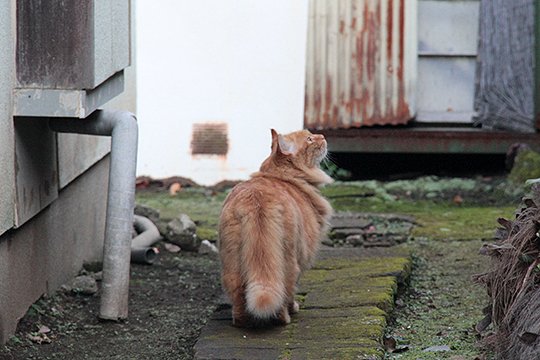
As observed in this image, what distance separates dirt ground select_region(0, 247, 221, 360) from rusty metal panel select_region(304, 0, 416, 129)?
3.38 meters

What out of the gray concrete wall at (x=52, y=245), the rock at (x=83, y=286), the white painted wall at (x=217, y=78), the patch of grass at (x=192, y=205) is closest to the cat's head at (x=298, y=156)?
the gray concrete wall at (x=52, y=245)

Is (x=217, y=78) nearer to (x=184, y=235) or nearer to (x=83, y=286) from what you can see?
(x=184, y=235)

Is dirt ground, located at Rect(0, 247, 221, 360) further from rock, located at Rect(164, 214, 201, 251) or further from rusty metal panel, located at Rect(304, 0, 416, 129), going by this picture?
rusty metal panel, located at Rect(304, 0, 416, 129)

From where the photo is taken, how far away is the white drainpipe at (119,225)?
19.3 feet

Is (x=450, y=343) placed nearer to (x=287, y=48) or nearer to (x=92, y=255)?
(x=92, y=255)

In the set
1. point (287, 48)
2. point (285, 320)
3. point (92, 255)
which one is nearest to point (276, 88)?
point (287, 48)

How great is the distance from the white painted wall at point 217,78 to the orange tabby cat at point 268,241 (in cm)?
463

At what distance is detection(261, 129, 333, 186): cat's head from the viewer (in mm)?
5746

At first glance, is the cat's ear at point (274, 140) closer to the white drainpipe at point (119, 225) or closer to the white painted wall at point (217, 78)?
the white drainpipe at point (119, 225)

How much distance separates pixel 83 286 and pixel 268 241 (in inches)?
73.2

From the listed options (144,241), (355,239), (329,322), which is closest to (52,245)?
(144,241)

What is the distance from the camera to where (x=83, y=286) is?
6.54m

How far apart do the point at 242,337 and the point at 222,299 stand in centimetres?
102

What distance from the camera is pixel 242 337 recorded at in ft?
16.9
